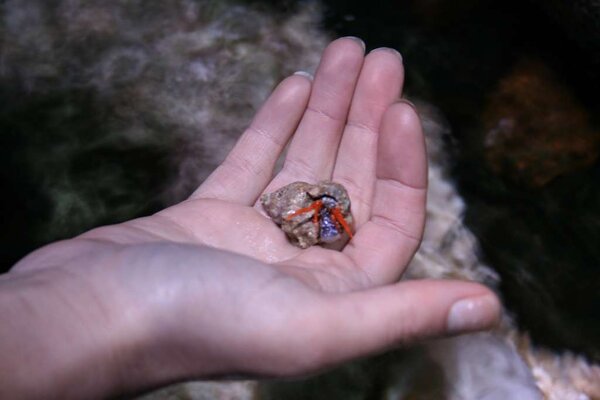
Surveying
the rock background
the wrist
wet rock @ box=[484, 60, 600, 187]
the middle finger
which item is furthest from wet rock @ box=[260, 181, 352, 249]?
wet rock @ box=[484, 60, 600, 187]

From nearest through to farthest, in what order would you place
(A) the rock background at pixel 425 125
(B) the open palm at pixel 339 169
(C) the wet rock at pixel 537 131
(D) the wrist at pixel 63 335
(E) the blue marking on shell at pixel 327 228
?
(D) the wrist at pixel 63 335 < (B) the open palm at pixel 339 169 < (E) the blue marking on shell at pixel 327 228 < (A) the rock background at pixel 425 125 < (C) the wet rock at pixel 537 131

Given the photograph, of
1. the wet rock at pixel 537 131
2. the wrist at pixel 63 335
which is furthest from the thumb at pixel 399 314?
the wet rock at pixel 537 131

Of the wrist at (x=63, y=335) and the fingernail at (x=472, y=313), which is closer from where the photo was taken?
the wrist at (x=63, y=335)

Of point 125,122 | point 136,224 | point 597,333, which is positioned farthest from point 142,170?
point 597,333

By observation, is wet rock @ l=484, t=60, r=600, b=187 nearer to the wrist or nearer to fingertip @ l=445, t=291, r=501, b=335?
fingertip @ l=445, t=291, r=501, b=335

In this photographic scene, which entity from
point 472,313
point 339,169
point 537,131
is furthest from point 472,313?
point 537,131

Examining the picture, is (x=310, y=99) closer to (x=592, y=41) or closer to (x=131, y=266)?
(x=131, y=266)

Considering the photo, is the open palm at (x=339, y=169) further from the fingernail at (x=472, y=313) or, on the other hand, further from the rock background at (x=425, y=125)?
the rock background at (x=425, y=125)
